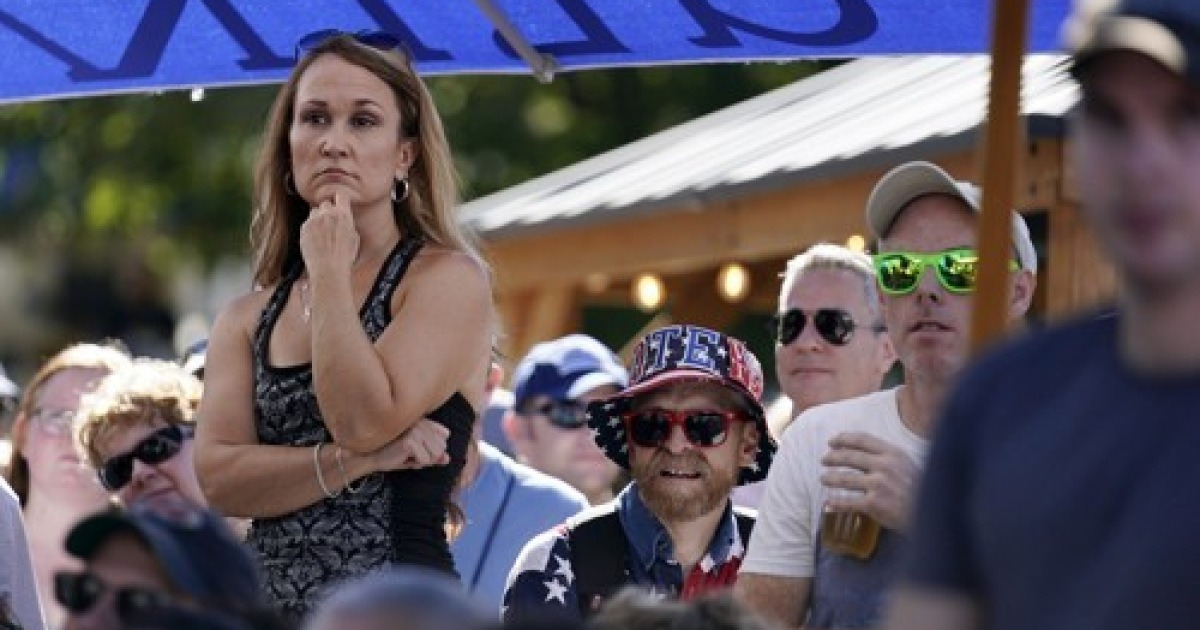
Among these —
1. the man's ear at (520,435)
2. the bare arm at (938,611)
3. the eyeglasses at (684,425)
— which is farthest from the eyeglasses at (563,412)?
the bare arm at (938,611)

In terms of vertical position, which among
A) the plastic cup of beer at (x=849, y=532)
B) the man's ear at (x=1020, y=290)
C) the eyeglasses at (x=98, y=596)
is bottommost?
the eyeglasses at (x=98, y=596)

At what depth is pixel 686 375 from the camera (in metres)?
6.70

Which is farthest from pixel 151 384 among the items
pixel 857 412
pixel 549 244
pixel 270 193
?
pixel 549 244

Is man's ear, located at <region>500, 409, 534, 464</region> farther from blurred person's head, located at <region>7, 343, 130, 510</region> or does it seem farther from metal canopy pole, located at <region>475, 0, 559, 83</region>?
metal canopy pole, located at <region>475, 0, 559, 83</region>

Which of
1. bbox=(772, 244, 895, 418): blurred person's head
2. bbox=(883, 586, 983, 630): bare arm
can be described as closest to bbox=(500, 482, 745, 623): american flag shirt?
bbox=(772, 244, 895, 418): blurred person's head

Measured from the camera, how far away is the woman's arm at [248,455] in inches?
230

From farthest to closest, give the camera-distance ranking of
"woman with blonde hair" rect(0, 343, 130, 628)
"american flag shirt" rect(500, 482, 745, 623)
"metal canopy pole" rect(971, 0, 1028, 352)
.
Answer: "woman with blonde hair" rect(0, 343, 130, 628), "american flag shirt" rect(500, 482, 745, 623), "metal canopy pole" rect(971, 0, 1028, 352)

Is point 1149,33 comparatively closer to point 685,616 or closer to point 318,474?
point 685,616

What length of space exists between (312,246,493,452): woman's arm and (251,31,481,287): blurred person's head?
14cm

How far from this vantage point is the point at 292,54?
7191 mm

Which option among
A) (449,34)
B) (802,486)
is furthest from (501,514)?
(802,486)

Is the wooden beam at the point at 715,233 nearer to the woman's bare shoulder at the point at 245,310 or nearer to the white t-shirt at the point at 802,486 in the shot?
the white t-shirt at the point at 802,486

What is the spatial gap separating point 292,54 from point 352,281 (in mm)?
1253

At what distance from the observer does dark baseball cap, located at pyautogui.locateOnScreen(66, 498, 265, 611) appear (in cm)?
379
